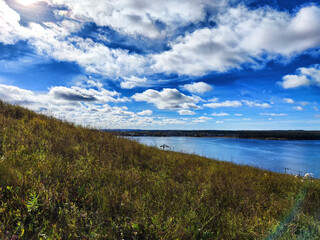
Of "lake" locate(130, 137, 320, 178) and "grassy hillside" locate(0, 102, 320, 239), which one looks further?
"lake" locate(130, 137, 320, 178)

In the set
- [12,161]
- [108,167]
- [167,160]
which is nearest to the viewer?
[12,161]

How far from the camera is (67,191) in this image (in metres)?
3.41

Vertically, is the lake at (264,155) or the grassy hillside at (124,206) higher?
the grassy hillside at (124,206)

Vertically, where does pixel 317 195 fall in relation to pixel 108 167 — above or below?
below

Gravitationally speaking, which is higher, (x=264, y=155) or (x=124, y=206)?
(x=124, y=206)

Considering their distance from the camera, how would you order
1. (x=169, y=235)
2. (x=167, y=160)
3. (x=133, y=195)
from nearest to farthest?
(x=169, y=235) < (x=133, y=195) < (x=167, y=160)

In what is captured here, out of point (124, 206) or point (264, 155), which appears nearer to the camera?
point (124, 206)

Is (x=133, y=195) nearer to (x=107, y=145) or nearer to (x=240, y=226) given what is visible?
(x=240, y=226)

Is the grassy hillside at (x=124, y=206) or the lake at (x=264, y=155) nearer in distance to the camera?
the grassy hillside at (x=124, y=206)

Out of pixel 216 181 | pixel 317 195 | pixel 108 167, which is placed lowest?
pixel 317 195

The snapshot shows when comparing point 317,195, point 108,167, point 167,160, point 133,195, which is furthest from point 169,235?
point 317,195

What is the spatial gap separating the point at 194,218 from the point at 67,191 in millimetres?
2487

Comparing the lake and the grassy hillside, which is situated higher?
the grassy hillside

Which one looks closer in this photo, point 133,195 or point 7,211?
point 7,211
